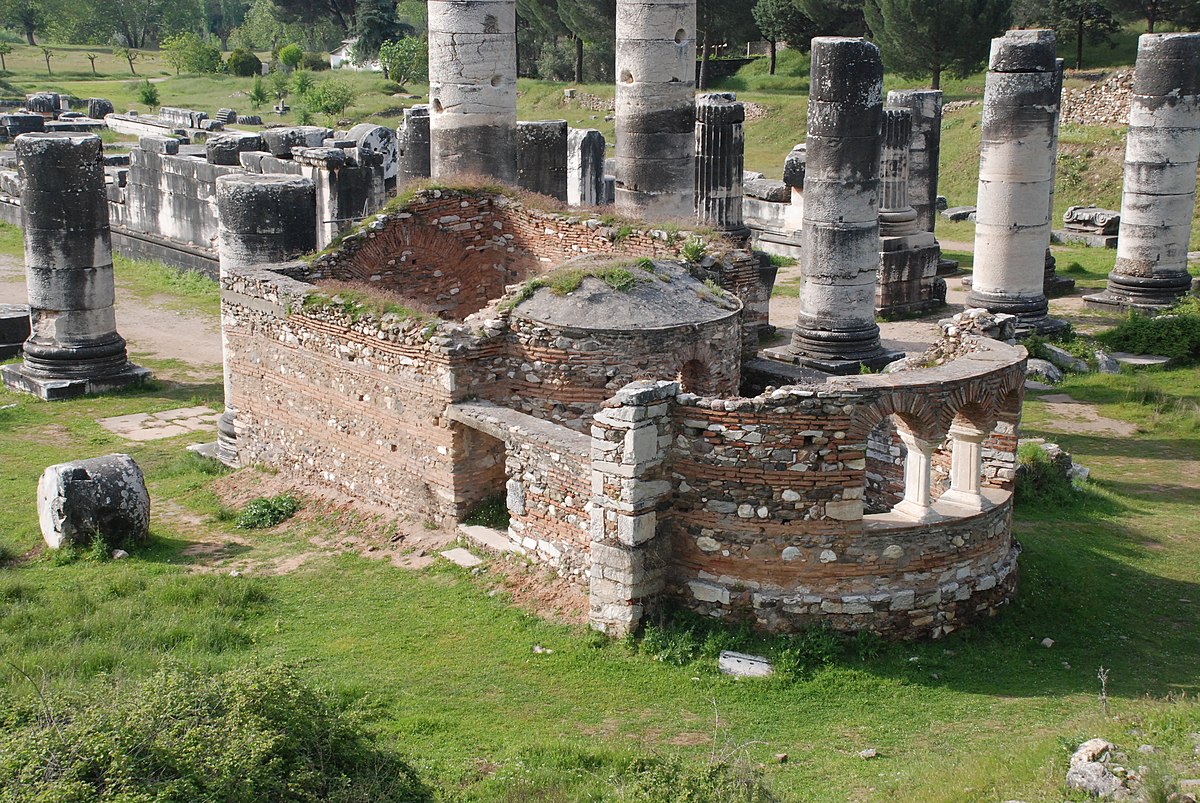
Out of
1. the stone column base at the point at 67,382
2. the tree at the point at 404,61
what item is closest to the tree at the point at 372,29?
the tree at the point at 404,61

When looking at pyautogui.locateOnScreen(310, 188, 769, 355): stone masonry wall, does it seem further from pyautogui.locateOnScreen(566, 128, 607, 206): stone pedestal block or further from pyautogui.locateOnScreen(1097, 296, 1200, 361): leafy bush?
pyautogui.locateOnScreen(566, 128, 607, 206): stone pedestal block

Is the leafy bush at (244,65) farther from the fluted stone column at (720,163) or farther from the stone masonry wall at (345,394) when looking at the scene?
the stone masonry wall at (345,394)

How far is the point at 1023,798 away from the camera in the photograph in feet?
25.5

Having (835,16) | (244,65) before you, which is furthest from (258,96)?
(835,16)

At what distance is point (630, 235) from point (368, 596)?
6.17m

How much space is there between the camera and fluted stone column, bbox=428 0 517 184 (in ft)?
64.8

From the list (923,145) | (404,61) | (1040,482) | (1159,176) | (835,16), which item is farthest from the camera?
(404,61)

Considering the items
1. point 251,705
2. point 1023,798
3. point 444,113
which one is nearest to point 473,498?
point 251,705

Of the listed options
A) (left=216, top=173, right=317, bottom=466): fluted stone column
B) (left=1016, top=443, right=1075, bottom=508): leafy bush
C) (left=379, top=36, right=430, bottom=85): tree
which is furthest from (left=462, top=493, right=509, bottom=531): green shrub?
(left=379, top=36, right=430, bottom=85): tree

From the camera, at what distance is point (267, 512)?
48.8 ft

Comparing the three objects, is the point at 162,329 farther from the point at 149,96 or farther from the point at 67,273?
the point at 149,96

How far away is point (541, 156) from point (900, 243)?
7.03 meters

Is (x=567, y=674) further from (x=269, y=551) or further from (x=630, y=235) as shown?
(x=630, y=235)

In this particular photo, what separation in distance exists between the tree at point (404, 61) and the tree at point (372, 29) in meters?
8.12
